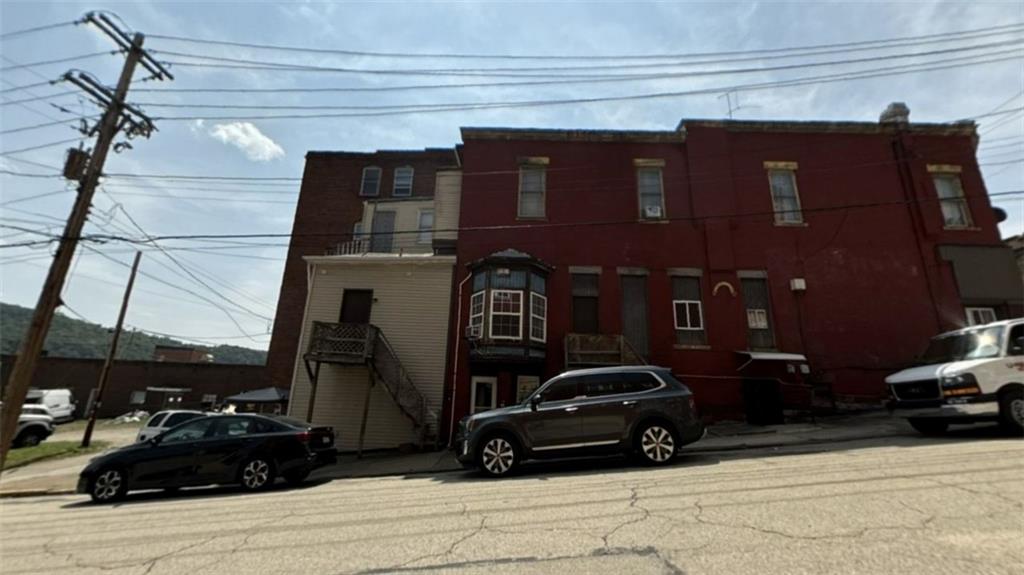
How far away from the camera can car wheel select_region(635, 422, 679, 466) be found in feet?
25.7

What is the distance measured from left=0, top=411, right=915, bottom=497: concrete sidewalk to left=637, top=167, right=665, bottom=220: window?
7.83 m

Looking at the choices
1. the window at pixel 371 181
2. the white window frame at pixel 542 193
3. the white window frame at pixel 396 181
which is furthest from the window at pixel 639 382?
the window at pixel 371 181

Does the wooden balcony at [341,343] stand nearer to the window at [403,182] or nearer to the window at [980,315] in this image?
the window at [403,182]

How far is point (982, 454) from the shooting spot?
256 inches

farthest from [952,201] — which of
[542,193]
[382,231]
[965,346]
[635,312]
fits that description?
[382,231]

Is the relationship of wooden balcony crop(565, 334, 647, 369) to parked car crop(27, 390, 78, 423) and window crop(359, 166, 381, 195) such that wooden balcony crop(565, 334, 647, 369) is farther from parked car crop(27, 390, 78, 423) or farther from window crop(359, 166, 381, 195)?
parked car crop(27, 390, 78, 423)

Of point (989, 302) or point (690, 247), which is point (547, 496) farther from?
point (989, 302)

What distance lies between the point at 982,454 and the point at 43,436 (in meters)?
31.7

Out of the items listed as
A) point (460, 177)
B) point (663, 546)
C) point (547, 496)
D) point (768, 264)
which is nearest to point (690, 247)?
point (768, 264)

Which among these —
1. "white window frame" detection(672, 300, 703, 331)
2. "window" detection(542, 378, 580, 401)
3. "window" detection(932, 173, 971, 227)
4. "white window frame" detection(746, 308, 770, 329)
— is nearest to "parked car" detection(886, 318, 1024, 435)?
"white window frame" detection(746, 308, 770, 329)

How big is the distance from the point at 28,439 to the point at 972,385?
1280 inches

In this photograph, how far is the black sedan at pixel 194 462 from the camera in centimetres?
878

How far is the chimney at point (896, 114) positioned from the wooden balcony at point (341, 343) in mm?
21565

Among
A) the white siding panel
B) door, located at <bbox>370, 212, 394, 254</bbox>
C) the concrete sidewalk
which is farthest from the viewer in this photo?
door, located at <bbox>370, 212, 394, 254</bbox>
